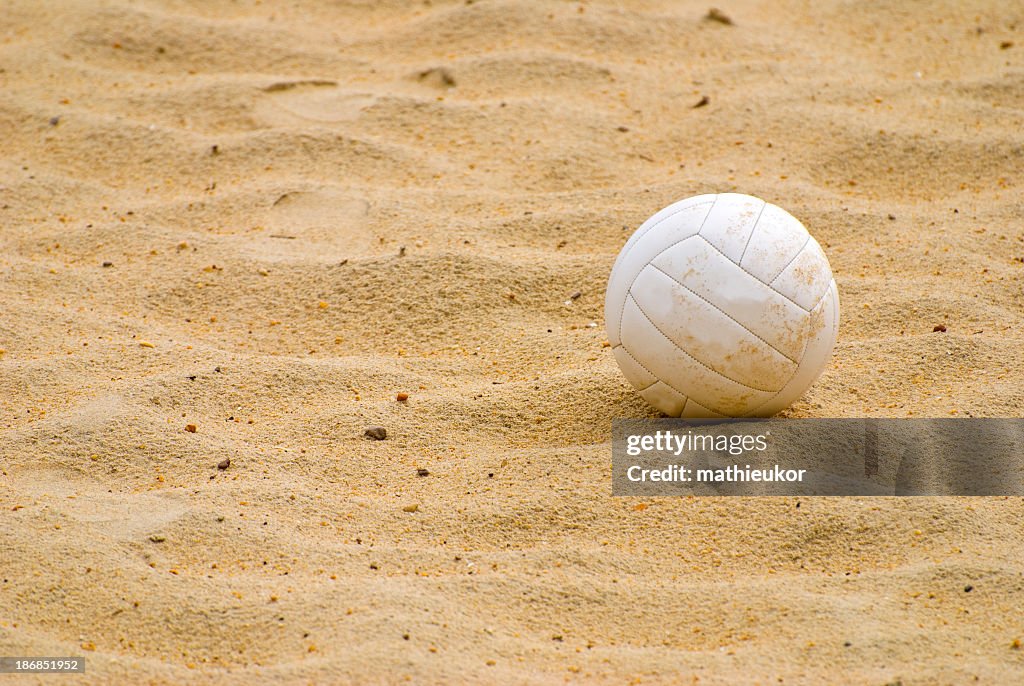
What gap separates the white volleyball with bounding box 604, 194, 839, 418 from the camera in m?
2.97

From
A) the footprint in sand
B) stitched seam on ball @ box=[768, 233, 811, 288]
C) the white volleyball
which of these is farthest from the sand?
stitched seam on ball @ box=[768, 233, 811, 288]

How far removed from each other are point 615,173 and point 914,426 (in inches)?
70.2

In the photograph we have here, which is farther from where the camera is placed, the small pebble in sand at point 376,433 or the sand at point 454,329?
the small pebble in sand at point 376,433

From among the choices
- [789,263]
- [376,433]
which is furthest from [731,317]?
[376,433]

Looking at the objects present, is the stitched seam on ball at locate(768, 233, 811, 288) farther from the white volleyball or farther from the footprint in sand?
the footprint in sand

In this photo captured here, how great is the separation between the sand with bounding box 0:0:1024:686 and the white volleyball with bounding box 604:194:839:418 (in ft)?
0.94

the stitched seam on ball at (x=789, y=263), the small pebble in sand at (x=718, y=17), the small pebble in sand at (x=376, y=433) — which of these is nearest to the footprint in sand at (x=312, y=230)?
the small pebble in sand at (x=376, y=433)

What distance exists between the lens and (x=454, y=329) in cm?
389

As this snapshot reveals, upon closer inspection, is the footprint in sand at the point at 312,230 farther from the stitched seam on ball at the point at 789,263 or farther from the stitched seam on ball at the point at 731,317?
the stitched seam on ball at the point at 789,263

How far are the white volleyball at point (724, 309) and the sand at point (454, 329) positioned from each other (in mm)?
286

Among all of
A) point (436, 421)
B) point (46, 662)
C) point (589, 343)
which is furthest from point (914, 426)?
point (46, 662)

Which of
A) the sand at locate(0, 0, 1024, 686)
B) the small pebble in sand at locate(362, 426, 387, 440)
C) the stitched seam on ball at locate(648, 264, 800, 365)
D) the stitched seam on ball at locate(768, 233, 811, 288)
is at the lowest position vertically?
the small pebble in sand at locate(362, 426, 387, 440)

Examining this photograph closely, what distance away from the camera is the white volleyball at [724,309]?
2.97 metres

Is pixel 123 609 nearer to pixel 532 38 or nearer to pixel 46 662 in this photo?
pixel 46 662
